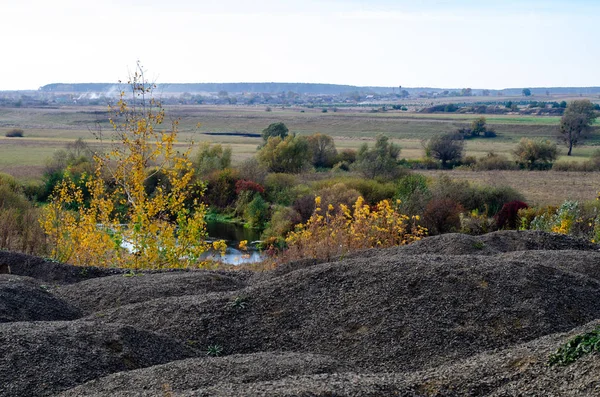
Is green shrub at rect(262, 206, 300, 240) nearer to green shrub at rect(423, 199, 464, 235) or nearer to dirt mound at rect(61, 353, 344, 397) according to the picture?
green shrub at rect(423, 199, 464, 235)

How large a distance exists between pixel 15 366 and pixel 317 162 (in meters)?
59.1

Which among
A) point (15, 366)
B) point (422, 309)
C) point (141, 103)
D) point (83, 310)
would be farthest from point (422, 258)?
point (141, 103)

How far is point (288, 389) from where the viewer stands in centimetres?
598

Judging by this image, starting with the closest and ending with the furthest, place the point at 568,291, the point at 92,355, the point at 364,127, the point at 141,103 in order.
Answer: the point at 92,355
the point at 568,291
the point at 141,103
the point at 364,127

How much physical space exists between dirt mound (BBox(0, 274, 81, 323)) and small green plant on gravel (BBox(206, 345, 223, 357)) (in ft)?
8.22

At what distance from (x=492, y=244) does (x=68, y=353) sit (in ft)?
30.9

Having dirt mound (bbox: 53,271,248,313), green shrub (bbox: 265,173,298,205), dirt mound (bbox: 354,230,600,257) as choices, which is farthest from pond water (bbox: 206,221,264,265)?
dirt mound (bbox: 53,271,248,313)

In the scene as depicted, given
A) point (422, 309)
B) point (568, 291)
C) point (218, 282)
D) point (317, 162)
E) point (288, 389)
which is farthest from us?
point (317, 162)

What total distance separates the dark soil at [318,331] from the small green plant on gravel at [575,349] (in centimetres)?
10

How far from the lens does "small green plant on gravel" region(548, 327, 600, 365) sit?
20.5ft

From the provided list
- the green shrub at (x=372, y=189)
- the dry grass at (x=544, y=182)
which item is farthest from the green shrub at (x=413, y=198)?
the dry grass at (x=544, y=182)

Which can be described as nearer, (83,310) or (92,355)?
(92,355)

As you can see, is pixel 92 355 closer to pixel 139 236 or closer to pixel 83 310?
pixel 83 310

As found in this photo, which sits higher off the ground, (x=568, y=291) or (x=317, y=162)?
(x=568, y=291)
